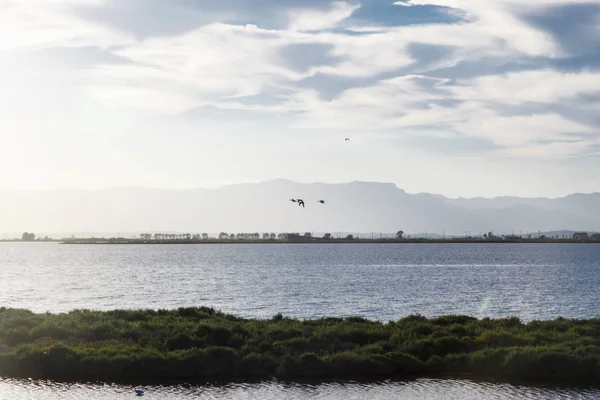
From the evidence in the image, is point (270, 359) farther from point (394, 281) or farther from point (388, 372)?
point (394, 281)

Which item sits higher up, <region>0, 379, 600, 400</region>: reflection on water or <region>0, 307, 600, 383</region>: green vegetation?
<region>0, 307, 600, 383</region>: green vegetation

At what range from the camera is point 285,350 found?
42969mm

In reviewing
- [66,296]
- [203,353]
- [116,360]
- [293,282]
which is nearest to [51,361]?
[116,360]

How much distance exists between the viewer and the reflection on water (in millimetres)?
35188

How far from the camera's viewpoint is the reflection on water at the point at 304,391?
115ft

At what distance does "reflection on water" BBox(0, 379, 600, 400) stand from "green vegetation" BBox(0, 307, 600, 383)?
7.21 ft

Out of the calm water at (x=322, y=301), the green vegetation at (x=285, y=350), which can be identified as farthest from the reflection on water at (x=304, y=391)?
the green vegetation at (x=285, y=350)

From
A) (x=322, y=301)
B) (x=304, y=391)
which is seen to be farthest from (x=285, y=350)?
(x=322, y=301)

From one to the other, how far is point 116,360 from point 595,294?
286ft

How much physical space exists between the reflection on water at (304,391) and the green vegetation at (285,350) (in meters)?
2.20

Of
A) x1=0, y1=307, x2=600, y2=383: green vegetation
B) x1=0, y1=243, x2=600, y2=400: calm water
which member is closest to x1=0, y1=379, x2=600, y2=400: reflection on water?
x1=0, y1=243, x2=600, y2=400: calm water

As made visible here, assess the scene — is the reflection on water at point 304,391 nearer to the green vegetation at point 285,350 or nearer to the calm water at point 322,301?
the calm water at point 322,301

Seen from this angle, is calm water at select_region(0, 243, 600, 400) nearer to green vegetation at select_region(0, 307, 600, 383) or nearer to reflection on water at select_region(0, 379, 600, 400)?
reflection on water at select_region(0, 379, 600, 400)

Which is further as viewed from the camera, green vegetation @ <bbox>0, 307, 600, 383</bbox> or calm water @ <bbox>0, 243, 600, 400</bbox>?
green vegetation @ <bbox>0, 307, 600, 383</bbox>
